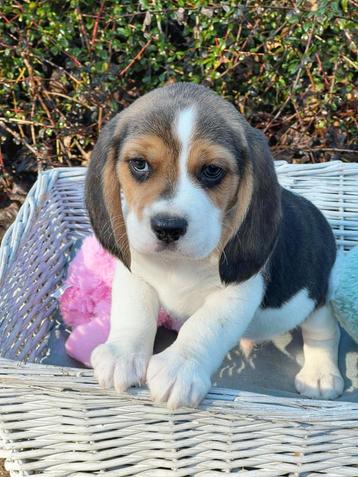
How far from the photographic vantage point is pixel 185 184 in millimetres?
2338

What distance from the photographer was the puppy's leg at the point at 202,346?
6.89ft

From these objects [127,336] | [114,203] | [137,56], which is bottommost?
[127,336]

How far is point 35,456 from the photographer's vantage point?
7.97 ft

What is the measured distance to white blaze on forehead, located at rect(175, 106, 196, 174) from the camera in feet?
7.77

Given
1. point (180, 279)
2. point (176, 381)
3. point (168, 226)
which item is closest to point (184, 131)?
point (168, 226)

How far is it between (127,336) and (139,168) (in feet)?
2.01

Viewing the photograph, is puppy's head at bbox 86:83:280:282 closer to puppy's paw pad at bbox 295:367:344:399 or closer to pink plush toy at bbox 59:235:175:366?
pink plush toy at bbox 59:235:175:366

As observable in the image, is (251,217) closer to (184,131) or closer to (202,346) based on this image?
(184,131)

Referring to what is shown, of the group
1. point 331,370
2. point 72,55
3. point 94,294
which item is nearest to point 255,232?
point 331,370

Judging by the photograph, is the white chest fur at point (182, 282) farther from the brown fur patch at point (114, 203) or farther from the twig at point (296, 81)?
the twig at point (296, 81)

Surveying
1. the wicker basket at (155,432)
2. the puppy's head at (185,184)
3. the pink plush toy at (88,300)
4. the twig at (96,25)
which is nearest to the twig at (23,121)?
the twig at (96,25)

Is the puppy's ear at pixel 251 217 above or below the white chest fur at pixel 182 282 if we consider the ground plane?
above

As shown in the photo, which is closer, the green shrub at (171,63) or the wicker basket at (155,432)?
the wicker basket at (155,432)

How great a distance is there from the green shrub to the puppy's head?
6.63ft
